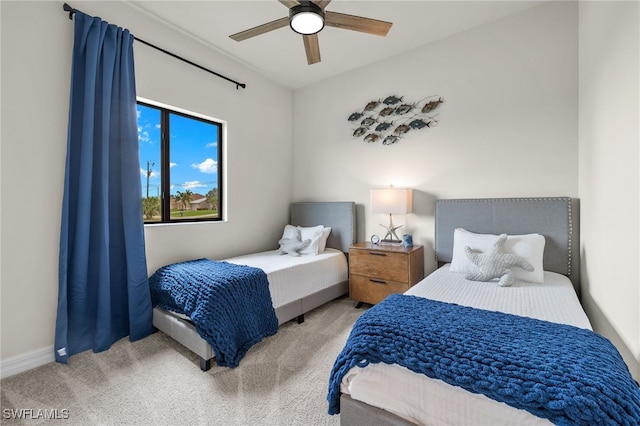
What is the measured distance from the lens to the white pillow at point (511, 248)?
2.14 m

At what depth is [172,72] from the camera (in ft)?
9.06

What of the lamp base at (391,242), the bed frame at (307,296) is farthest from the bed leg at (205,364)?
the lamp base at (391,242)

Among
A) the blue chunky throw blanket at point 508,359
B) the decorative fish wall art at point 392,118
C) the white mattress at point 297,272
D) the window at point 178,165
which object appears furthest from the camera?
the decorative fish wall art at point 392,118

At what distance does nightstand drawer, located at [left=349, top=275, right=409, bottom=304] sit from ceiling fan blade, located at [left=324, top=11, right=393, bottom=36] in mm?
2178

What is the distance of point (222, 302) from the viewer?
1.99 m

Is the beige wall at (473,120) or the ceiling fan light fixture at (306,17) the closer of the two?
the ceiling fan light fixture at (306,17)

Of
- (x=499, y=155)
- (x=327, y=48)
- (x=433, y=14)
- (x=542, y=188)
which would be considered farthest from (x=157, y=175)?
(x=542, y=188)

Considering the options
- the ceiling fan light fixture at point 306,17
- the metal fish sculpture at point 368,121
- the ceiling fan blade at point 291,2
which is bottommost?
the metal fish sculpture at point 368,121

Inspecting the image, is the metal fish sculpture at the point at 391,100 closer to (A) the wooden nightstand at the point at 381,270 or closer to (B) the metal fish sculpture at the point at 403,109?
(B) the metal fish sculpture at the point at 403,109

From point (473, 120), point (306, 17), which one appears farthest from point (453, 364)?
point (473, 120)

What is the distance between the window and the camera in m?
2.75

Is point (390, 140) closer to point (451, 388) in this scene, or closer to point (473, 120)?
point (473, 120)

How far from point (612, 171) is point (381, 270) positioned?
1.84 metres

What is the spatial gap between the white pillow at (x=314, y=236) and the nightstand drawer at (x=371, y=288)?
1.74 feet
